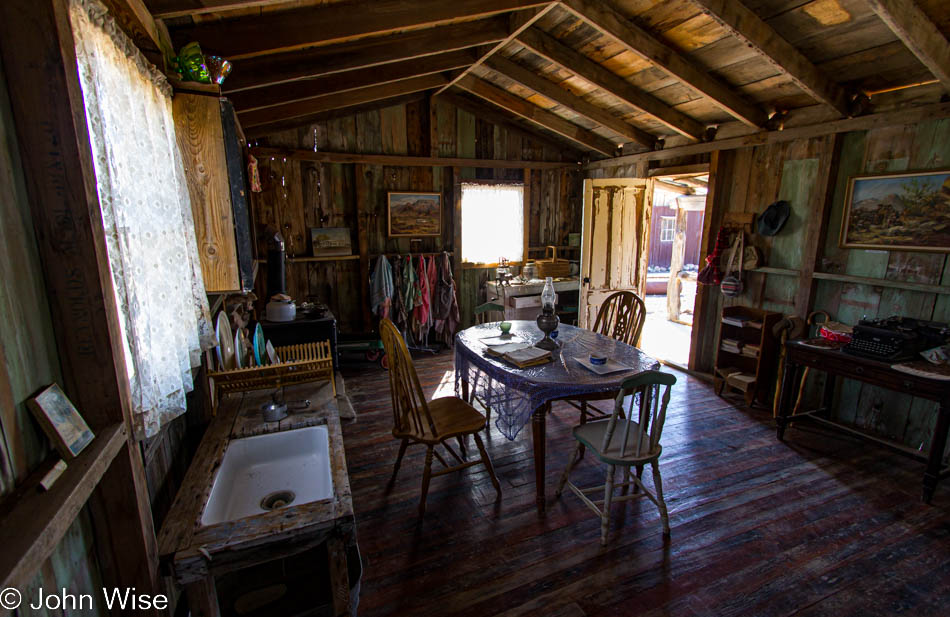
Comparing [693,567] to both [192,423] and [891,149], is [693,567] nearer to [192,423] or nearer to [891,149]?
[192,423]

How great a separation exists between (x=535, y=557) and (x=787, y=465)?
1.96 meters

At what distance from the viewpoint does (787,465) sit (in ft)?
9.63

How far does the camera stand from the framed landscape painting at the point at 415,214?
5250 millimetres

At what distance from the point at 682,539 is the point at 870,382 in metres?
1.70

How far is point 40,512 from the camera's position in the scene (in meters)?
0.76

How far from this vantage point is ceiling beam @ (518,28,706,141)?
3.52m

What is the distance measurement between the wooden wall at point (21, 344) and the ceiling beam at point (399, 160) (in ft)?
13.4

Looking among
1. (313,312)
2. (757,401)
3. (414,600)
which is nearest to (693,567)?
(414,600)

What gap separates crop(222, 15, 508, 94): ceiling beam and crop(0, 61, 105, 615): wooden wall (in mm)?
1976

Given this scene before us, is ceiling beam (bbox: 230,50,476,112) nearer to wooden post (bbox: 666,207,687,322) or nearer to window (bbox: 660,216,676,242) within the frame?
wooden post (bbox: 666,207,687,322)

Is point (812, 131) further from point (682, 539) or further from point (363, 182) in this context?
point (363, 182)

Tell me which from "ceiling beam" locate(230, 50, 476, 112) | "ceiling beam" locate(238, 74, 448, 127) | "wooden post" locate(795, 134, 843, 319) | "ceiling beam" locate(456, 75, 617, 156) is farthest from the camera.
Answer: "ceiling beam" locate(456, 75, 617, 156)

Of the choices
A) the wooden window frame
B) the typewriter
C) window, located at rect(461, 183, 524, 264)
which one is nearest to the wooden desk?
the typewriter

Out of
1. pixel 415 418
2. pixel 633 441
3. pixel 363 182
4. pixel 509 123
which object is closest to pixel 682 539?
Result: pixel 633 441
